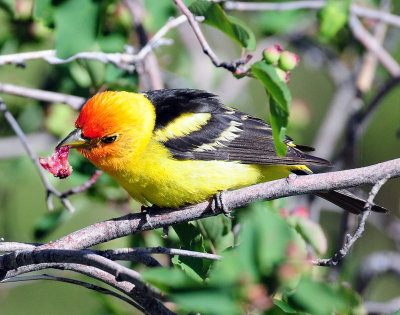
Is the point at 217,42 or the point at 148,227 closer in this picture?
the point at 148,227

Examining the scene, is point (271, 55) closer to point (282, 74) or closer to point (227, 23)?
point (282, 74)

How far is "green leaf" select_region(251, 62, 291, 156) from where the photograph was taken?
2441mm

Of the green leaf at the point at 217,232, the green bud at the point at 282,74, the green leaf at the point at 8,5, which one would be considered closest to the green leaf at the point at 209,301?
the green leaf at the point at 217,232

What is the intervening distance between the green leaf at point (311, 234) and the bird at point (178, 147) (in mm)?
330

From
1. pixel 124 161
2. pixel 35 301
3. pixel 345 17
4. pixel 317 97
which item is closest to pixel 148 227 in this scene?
pixel 124 161

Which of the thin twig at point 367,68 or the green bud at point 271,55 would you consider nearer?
the green bud at point 271,55

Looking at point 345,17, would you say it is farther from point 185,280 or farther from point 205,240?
point 185,280

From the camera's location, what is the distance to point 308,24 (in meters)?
6.00

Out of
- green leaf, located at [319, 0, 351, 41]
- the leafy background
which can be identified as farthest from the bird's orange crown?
green leaf, located at [319, 0, 351, 41]

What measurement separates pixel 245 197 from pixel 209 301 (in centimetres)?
134

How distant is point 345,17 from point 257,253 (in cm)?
286

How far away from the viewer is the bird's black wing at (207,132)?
141 inches

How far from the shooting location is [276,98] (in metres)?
2.47

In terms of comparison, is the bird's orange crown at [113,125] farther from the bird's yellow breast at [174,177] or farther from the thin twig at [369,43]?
the thin twig at [369,43]
